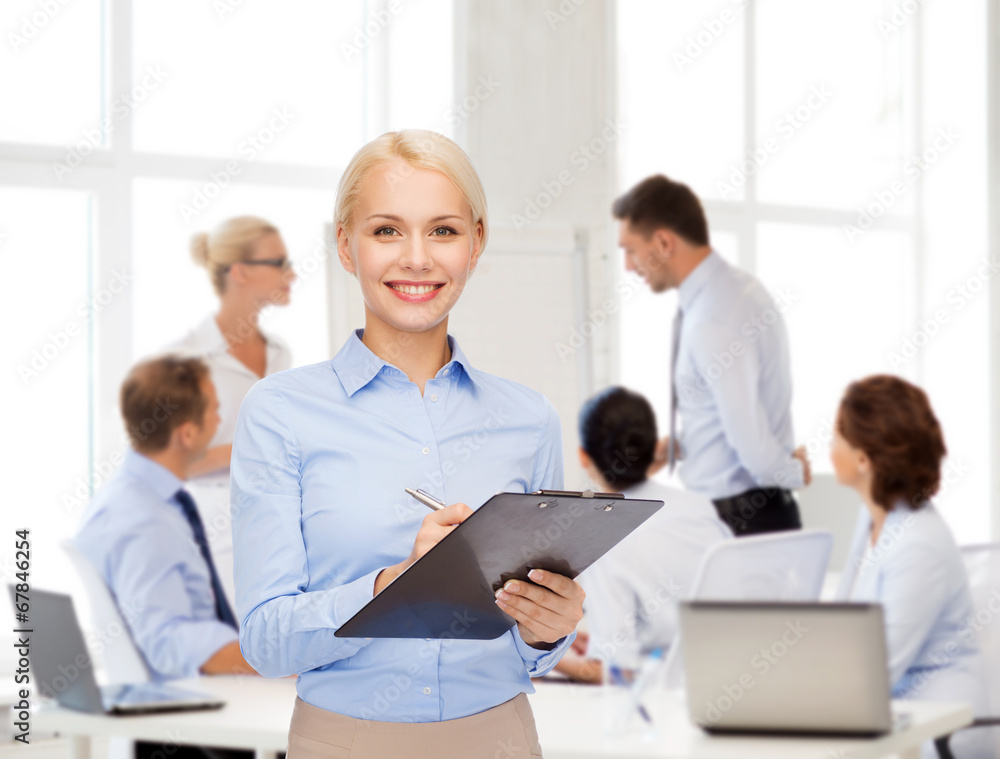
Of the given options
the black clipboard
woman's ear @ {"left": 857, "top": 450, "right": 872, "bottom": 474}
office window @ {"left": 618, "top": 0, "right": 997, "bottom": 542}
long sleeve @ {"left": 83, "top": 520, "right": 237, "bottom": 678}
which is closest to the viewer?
the black clipboard

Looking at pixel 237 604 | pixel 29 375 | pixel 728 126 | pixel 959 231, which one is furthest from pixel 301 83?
pixel 237 604

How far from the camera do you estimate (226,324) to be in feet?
14.6

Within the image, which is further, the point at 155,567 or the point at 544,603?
the point at 155,567

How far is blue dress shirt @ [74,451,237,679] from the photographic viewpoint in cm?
287

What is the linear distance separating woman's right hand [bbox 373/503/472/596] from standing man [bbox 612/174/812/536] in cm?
372

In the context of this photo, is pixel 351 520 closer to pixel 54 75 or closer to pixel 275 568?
pixel 275 568

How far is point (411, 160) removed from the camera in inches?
44.8

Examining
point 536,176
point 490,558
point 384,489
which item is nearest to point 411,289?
point 384,489

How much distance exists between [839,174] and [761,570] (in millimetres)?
3089

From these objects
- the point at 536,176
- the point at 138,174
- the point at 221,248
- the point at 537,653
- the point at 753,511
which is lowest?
the point at 753,511

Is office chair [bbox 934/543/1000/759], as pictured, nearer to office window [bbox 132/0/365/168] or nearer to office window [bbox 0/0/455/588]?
office window [bbox 0/0/455/588]

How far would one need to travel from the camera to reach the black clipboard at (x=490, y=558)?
36.5 inches

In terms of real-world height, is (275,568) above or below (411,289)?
below

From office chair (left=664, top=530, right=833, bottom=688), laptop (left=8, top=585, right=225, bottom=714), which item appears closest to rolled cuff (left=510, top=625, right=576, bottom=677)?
laptop (left=8, top=585, right=225, bottom=714)
